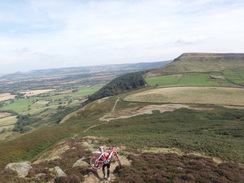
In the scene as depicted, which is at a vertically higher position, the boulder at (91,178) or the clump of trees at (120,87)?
the boulder at (91,178)

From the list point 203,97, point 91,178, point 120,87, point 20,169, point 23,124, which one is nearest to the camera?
point 91,178

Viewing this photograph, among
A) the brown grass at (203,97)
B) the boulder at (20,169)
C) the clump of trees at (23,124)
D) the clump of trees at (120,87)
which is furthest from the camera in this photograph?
the clump of trees at (120,87)

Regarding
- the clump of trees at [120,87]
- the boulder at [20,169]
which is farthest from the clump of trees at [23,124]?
the boulder at [20,169]

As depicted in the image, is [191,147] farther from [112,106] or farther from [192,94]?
[192,94]

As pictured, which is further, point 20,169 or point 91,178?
point 20,169

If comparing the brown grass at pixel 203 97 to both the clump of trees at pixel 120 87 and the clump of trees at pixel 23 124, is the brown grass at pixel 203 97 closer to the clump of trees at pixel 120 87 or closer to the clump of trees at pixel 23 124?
the clump of trees at pixel 120 87

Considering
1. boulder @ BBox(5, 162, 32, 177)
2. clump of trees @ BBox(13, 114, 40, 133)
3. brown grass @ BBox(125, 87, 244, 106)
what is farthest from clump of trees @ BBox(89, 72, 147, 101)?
boulder @ BBox(5, 162, 32, 177)

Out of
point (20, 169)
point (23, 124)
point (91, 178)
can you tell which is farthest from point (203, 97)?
point (23, 124)

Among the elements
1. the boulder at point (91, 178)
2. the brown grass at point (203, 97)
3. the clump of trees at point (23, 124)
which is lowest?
the clump of trees at point (23, 124)

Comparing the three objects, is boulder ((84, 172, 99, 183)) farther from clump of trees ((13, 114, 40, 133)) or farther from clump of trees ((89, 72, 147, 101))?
clump of trees ((89, 72, 147, 101))

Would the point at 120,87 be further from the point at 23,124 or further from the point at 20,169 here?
the point at 20,169

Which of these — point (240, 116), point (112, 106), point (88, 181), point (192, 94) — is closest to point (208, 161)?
point (88, 181)

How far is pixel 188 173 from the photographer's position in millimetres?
16875

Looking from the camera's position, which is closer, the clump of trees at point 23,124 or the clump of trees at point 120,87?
the clump of trees at point 23,124
